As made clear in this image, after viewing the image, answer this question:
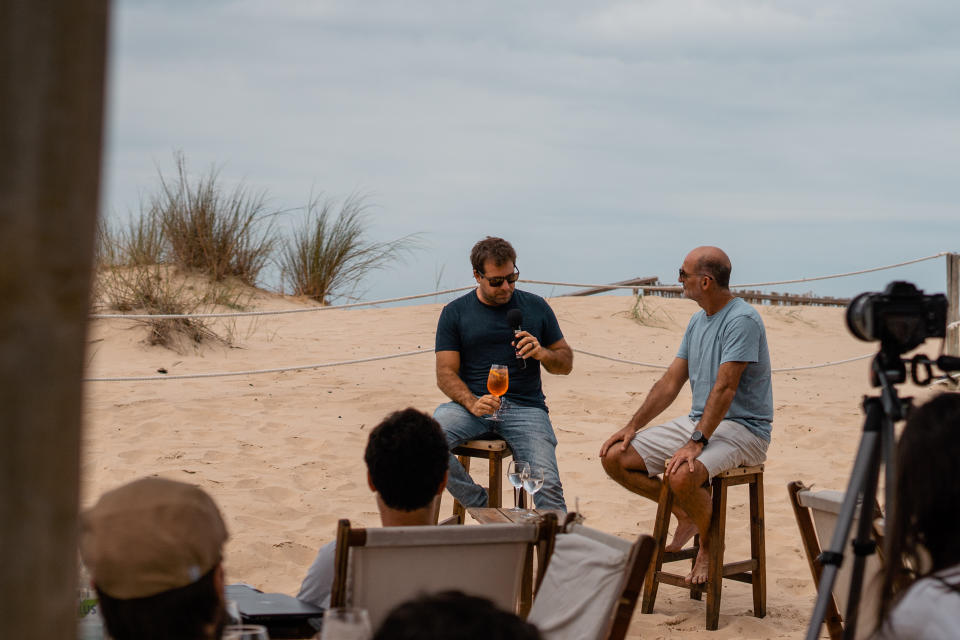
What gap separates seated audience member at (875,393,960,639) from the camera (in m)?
1.32

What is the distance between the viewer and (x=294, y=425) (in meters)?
6.41

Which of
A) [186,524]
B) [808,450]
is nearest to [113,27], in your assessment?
[186,524]

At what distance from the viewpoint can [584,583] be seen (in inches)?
85.1

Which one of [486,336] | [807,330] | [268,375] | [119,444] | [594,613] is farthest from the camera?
[807,330]

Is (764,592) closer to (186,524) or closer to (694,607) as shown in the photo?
(694,607)

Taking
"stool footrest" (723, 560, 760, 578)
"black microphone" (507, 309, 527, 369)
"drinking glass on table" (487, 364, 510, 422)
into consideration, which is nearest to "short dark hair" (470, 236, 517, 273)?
"black microphone" (507, 309, 527, 369)

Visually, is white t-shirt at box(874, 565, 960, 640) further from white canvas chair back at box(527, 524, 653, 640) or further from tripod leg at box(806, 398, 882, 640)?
white canvas chair back at box(527, 524, 653, 640)

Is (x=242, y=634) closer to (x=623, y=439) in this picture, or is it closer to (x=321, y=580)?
(x=321, y=580)

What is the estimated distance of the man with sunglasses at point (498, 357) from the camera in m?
4.14

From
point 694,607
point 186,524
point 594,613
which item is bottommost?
point 694,607

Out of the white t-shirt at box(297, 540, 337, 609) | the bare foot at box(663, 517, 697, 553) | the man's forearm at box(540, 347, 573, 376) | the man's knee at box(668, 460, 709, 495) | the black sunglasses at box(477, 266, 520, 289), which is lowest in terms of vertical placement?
the bare foot at box(663, 517, 697, 553)

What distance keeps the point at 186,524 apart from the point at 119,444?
4668 mm

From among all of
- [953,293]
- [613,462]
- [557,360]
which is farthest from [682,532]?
[953,293]

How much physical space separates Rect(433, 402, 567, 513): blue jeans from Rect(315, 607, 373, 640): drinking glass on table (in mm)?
2313
